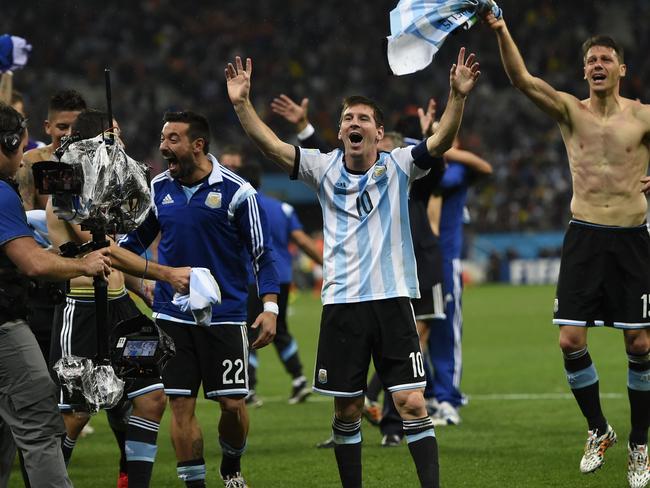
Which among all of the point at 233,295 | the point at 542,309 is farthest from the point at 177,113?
the point at 542,309

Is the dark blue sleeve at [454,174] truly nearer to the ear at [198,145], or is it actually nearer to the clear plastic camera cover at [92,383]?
the ear at [198,145]

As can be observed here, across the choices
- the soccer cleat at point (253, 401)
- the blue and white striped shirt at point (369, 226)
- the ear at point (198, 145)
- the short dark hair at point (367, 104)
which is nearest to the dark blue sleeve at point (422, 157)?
the blue and white striped shirt at point (369, 226)

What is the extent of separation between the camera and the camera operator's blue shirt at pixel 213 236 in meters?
7.26

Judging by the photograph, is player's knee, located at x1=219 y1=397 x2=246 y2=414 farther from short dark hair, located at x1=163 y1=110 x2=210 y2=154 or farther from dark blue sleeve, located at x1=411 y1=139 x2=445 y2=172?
dark blue sleeve, located at x1=411 y1=139 x2=445 y2=172

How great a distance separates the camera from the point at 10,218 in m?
5.73

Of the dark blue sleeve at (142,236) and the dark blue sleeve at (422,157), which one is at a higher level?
the dark blue sleeve at (422,157)

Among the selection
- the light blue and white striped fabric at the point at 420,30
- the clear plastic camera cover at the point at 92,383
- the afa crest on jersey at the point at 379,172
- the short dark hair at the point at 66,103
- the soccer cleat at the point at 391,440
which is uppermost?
the light blue and white striped fabric at the point at 420,30

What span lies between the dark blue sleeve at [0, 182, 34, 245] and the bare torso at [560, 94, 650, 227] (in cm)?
415

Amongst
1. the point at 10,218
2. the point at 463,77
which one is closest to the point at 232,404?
the point at 10,218

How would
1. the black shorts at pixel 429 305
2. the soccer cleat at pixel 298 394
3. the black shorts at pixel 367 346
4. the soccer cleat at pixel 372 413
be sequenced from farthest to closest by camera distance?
the soccer cleat at pixel 298 394 → the soccer cleat at pixel 372 413 → the black shorts at pixel 429 305 → the black shorts at pixel 367 346

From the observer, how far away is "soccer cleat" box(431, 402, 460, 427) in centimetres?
1068

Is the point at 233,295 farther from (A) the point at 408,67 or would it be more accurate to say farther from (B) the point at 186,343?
(A) the point at 408,67

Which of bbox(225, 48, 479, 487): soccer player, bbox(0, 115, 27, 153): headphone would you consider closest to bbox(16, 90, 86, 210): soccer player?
bbox(225, 48, 479, 487): soccer player

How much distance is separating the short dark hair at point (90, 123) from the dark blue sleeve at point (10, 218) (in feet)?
4.43
